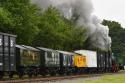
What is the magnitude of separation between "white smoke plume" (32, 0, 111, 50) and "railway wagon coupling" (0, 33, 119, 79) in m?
12.2

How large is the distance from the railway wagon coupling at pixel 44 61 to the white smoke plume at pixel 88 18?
Answer: 39.9 feet

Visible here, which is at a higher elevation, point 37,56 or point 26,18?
point 26,18

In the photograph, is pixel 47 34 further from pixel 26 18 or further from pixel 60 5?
pixel 60 5

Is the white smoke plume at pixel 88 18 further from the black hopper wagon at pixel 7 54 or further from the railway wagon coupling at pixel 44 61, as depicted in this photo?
the black hopper wagon at pixel 7 54

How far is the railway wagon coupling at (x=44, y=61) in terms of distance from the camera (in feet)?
119

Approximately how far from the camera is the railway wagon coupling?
3625 cm

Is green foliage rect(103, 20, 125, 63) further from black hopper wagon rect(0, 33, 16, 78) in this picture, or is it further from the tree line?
A: black hopper wagon rect(0, 33, 16, 78)

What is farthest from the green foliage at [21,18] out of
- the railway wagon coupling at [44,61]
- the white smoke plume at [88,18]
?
the white smoke plume at [88,18]

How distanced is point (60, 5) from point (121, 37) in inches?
2769

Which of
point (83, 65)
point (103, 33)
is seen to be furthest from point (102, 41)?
point (83, 65)

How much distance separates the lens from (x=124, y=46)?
13862 cm

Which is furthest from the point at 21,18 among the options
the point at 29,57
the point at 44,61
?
the point at 29,57

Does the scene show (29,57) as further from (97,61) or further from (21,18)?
(97,61)

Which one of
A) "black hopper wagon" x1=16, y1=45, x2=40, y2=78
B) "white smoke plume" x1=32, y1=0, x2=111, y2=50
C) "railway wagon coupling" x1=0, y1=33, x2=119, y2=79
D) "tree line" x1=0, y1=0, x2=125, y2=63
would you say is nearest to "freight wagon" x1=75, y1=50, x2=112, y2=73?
"railway wagon coupling" x1=0, y1=33, x2=119, y2=79
